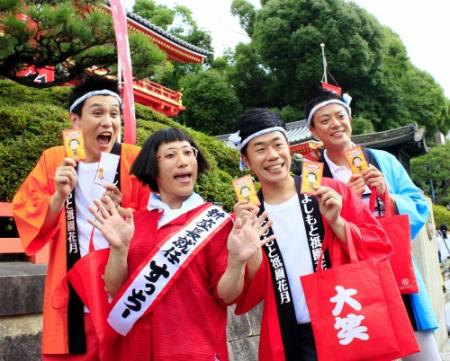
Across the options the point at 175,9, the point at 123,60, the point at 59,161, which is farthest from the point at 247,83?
the point at 59,161

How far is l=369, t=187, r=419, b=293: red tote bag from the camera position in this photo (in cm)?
283

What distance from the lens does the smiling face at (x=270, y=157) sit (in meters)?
2.67

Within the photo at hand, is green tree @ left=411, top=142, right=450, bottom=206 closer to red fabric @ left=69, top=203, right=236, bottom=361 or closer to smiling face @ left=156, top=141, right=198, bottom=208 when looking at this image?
smiling face @ left=156, top=141, right=198, bottom=208

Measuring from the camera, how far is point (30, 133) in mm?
5996

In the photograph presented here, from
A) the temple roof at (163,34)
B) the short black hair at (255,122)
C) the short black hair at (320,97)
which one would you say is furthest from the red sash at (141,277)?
the temple roof at (163,34)

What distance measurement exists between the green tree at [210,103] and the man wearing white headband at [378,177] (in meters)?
27.2

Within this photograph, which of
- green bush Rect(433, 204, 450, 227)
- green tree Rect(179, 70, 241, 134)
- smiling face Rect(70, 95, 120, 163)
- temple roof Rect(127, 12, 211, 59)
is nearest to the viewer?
smiling face Rect(70, 95, 120, 163)

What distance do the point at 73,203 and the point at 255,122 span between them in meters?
1.05

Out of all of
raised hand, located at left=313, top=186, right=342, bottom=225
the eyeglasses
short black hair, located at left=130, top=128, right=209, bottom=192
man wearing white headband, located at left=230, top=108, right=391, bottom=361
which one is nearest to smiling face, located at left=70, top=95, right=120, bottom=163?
short black hair, located at left=130, top=128, right=209, bottom=192

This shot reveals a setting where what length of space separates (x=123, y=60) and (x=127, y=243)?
3.88 m

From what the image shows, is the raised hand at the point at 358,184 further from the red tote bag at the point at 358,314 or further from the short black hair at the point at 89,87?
the short black hair at the point at 89,87

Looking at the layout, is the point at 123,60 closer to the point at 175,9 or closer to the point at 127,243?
the point at 127,243

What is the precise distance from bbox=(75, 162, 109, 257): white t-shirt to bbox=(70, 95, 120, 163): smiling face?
99 millimetres

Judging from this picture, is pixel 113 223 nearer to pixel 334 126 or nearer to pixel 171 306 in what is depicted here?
pixel 171 306
